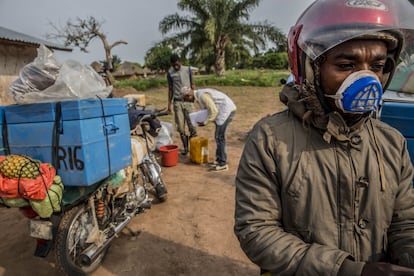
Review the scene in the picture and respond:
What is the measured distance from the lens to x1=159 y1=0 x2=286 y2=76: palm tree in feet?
58.4

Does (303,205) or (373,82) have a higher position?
(373,82)

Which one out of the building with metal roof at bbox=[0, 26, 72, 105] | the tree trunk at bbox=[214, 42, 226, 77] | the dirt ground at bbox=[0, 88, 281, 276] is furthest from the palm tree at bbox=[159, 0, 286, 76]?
the dirt ground at bbox=[0, 88, 281, 276]

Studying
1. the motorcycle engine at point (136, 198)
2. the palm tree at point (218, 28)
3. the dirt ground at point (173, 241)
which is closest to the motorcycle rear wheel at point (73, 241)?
the dirt ground at point (173, 241)

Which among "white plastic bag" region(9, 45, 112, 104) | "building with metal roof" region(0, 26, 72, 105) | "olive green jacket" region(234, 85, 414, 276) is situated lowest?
"olive green jacket" region(234, 85, 414, 276)

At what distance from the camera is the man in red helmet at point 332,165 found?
38.2 inches

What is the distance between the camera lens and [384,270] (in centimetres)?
80

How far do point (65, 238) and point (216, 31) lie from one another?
58.8ft

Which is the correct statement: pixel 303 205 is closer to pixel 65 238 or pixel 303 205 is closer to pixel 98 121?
pixel 98 121

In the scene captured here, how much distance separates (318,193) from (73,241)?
78.4 inches

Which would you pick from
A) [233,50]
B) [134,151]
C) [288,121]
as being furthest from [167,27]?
[288,121]

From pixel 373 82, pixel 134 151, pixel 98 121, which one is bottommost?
pixel 134 151

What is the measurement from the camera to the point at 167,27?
18.5 metres

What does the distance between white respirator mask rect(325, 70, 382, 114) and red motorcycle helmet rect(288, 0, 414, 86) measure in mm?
131

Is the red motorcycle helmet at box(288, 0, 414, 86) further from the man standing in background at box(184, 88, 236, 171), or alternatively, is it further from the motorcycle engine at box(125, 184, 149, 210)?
the man standing in background at box(184, 88, 236, 171)
